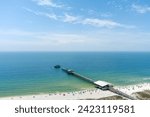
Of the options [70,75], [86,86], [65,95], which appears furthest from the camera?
[70,75]

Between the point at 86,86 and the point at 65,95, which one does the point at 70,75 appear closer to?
the point at 86,86

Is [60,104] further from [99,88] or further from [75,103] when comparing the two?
[99,88]

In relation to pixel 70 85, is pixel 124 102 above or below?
above

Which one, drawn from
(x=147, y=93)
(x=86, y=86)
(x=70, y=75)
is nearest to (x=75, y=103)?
(x=147, y=93)

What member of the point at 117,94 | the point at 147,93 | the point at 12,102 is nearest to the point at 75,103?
the point at 12,102

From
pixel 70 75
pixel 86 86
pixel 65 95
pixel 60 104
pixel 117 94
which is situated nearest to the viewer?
pixel 60 104

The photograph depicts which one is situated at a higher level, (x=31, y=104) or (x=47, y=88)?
(x=31, y=104)

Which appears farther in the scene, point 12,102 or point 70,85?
point 70,85

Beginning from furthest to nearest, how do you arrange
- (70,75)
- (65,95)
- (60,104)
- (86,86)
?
(70,75) → (86,86) → (65,95) → (60,104)

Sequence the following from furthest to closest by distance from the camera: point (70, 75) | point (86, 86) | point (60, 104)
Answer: point (70, 75) → point (86, 86) → point (60, 104)
